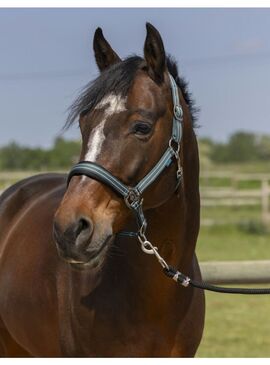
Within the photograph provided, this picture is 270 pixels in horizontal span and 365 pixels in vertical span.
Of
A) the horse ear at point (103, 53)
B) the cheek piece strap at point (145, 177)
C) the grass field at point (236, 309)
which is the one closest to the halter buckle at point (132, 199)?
the cheek piece strap at point (145, 177)

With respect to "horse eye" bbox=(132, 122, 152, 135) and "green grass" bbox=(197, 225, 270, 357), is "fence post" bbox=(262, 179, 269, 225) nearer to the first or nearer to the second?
"green grass" bbox=(197, 225, 270, 357)

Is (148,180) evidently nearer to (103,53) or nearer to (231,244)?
(103,53)

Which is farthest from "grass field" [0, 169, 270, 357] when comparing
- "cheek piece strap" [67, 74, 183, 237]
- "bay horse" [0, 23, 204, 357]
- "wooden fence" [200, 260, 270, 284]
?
"cheek piece strap" [67, 74, 183, 237]

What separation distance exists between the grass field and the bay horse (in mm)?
3034

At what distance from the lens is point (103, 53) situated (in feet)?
11.6

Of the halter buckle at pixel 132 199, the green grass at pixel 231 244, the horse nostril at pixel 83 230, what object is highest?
the halter buckle at pixel 132 199

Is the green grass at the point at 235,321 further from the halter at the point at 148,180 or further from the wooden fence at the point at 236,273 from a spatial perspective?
the halter at the point at 148,180

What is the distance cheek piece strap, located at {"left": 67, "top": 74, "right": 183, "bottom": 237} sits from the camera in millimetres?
2992

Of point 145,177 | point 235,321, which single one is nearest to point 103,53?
point 145,177

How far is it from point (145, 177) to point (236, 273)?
223 cm

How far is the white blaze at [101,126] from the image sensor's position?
3.04 meters

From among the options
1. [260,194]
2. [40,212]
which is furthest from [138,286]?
[260,194]
